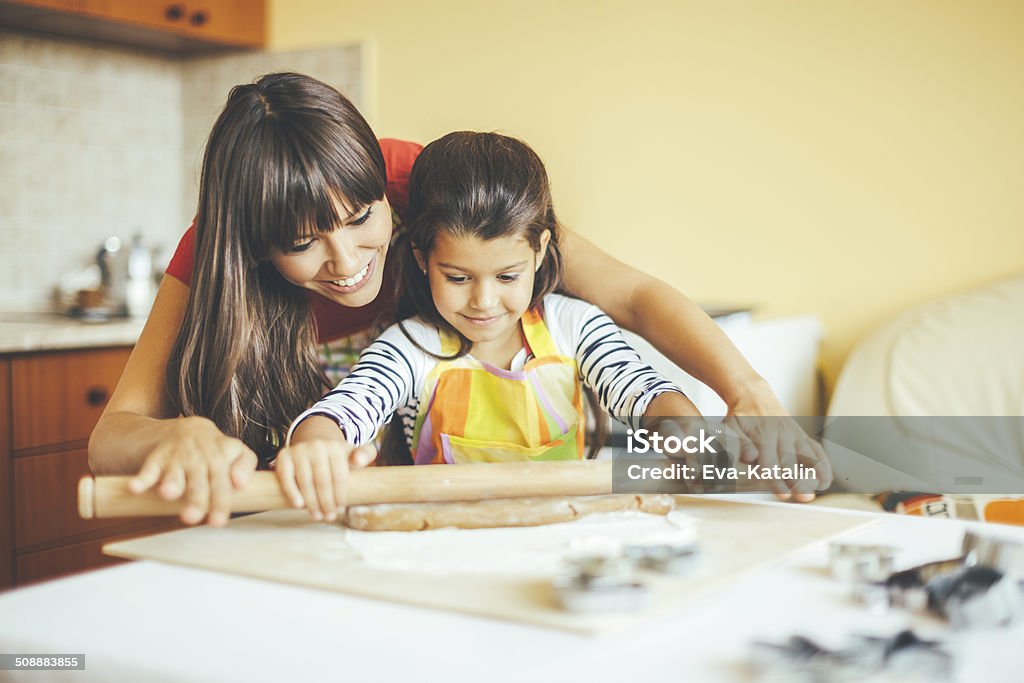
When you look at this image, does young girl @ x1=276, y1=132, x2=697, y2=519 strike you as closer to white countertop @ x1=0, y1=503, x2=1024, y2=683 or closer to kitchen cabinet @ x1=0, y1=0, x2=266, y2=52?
white countertop @ x1=0, y1=503, x2=1024, y2=683

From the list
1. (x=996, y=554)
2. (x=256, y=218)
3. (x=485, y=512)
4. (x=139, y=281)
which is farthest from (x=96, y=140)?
(x=996, y=554)

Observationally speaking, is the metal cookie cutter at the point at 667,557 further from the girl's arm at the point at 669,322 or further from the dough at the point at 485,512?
the girl's arm at the point at 669,322

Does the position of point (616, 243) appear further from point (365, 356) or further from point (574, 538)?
point (574, 538)

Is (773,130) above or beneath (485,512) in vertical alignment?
above

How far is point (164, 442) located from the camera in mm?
897

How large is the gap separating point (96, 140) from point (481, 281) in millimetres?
2226

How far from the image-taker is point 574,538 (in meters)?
0.82

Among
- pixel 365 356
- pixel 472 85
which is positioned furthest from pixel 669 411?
pixel 472 85

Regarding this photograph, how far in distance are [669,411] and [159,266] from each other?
7.69ft

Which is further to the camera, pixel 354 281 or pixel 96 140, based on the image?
pixel 96 140

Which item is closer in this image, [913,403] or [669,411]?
[669,411]

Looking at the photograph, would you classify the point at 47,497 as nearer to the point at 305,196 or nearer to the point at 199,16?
the point at 199,16

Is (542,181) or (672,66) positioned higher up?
(672,66)

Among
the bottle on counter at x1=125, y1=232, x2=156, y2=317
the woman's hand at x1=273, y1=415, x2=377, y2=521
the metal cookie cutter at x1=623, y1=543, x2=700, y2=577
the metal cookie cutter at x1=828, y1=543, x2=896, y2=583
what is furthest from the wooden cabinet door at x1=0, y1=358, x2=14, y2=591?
the metal cookie cutter at x1=828, y1=543, x2=896, y2=583
